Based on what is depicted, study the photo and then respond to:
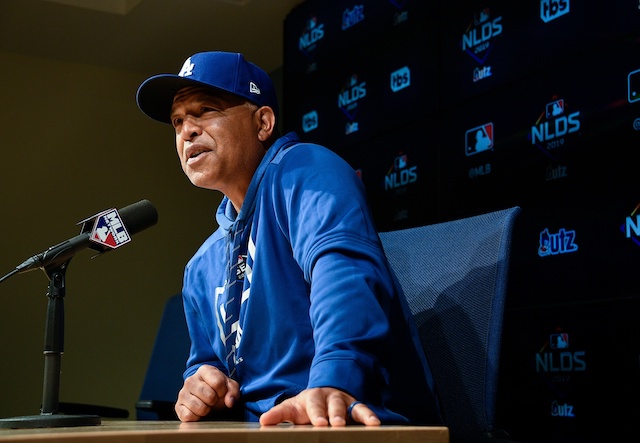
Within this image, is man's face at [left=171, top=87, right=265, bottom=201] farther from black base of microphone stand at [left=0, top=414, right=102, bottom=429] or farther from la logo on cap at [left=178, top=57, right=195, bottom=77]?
black base of microphone stand at [left=0, top=414, right=102, bottom=429]

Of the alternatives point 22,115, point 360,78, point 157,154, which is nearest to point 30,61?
point 22,115

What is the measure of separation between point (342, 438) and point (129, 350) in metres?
4.62

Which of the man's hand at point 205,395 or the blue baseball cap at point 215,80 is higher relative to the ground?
the blue baseball cap at point 215,80

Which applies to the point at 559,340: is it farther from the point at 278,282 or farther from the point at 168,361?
the point at 168,361

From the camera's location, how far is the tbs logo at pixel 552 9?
2848mm

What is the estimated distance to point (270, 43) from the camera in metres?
5.15

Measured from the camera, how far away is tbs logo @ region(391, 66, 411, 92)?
12.0 ft

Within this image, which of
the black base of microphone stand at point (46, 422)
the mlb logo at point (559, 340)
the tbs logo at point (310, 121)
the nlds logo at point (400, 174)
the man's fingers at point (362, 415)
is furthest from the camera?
the tbs logo at point (310, 121)

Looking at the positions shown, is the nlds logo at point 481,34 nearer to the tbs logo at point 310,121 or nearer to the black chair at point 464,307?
the tbs logo at point 310,121

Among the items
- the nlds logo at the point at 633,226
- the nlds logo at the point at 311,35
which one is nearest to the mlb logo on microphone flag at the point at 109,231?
the nlds logo at the point at 633,226

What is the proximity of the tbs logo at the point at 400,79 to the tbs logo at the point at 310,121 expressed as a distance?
25.0 inches

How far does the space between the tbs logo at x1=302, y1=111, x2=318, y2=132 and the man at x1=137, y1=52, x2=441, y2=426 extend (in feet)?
7.74

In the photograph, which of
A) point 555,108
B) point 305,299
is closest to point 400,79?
point 555,108

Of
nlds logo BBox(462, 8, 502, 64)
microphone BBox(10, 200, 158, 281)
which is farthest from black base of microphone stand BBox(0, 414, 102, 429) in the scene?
nlds logo BBox(462, 8, 502, 64)
